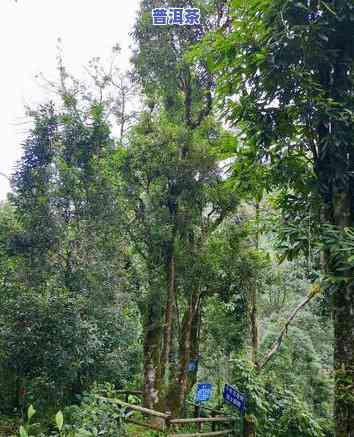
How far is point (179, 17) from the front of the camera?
27.2ft

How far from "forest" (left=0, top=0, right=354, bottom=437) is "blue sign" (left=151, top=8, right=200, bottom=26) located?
237mm

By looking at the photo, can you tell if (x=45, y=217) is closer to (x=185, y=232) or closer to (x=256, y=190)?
(x=185, y=232)

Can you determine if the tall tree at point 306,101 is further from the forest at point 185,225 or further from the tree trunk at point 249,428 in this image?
the tree trunk at point 249,428

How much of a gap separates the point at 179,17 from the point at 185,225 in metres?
4.28

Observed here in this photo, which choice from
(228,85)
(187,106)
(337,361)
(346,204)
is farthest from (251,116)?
(187,106)

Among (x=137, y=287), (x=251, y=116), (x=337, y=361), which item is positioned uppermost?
(x=251, y=116)

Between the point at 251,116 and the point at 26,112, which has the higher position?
the point at 26,112

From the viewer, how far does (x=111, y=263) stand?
698cm

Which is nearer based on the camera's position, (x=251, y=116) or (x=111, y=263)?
(x=251, y=116)

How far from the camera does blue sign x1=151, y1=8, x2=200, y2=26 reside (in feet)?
26.6

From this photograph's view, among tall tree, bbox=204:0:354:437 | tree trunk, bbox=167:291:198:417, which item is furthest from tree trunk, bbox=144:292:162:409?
tall tree, bbox=204:0:354:437

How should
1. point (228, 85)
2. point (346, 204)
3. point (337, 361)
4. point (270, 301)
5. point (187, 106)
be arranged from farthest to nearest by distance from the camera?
point (270, 301) < point (187, 106) < point (228, 85) < point (346, 204) < point (337, 361)

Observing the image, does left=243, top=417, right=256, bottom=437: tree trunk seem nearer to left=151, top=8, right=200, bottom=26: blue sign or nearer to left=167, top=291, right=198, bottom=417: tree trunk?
left=167, top=291, right=198, bottom=417: tree trunk

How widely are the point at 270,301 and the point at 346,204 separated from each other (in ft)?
51.3
